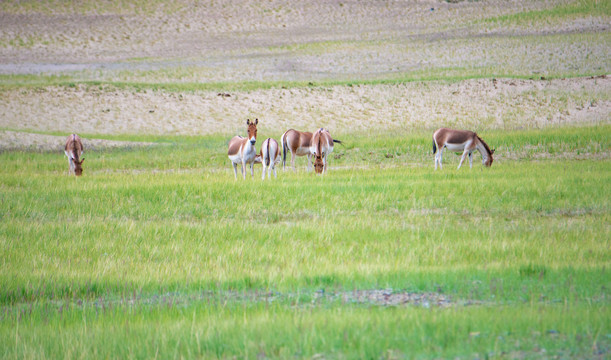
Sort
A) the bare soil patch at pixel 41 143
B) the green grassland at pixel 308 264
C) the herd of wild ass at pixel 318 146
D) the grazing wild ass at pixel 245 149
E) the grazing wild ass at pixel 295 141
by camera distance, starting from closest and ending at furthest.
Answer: the green grassland at pixel 308 264
the grazing wild ass at pixel 245 149
the herd of wild ass at pixel 318 146
the grazing wild ass at pixel 295 141
the bare soil patch at pixel 41 143

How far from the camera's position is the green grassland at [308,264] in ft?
18.3

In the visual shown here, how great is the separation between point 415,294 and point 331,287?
1082 millimetres

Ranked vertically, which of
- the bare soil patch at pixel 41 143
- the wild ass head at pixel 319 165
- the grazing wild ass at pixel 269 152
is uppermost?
the bare soil patch at pixel 41 143

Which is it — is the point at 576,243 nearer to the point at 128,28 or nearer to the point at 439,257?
the point at 439,257

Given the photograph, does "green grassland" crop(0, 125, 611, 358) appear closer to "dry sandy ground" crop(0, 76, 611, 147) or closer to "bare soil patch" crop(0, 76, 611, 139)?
"bare soil patch" crop(0, 76, 611, 139)

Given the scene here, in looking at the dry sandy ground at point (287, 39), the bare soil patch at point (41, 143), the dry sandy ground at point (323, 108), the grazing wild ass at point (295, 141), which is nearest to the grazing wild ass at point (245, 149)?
the grazing wild ass at point (295, 141)

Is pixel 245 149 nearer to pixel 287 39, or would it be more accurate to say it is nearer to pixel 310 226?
pixel 310 226

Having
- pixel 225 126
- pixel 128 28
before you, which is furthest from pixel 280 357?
pixel 128 28

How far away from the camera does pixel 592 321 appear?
18.7 feet

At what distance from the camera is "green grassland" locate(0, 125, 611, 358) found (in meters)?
5.58

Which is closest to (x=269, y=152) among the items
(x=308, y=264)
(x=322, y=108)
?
(x=308, y=264)

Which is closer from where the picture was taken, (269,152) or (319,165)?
(269,152)

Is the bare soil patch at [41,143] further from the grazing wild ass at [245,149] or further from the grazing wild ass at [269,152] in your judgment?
the grazing wild ass at [269,152]

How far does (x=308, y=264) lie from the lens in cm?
902
